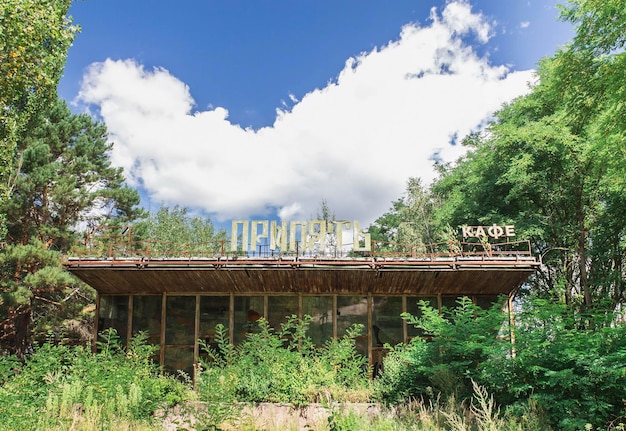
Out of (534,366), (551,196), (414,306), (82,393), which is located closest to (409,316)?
(534,366)

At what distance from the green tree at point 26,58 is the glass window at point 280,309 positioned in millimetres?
8192

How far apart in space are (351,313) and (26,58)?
451 inches

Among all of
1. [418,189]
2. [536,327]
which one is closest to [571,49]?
[536,327]

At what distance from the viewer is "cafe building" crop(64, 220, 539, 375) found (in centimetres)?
1298

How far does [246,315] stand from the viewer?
1420 centimetres

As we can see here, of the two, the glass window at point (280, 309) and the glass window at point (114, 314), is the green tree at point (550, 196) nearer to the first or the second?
the glass window at point (280, 309)

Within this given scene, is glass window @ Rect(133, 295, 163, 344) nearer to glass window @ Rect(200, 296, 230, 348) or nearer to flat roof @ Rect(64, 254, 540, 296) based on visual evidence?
flat roof @ Rect(64, 254, 540, 296)

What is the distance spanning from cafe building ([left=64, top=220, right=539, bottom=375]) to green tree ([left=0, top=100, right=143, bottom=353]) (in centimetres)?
628

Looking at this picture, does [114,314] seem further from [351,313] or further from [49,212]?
[49,212]

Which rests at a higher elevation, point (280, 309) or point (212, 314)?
point (280, 309)

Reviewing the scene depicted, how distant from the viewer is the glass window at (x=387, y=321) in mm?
14000

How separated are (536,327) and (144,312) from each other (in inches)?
425

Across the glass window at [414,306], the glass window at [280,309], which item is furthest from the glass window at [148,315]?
the glass window at [414,306]

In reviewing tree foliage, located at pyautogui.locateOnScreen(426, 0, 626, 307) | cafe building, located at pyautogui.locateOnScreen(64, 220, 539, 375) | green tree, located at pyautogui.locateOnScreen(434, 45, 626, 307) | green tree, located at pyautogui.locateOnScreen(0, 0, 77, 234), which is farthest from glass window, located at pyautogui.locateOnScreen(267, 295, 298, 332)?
green tree, located at pyautogui.locateOnScreen(434, 45, 626, 307)
